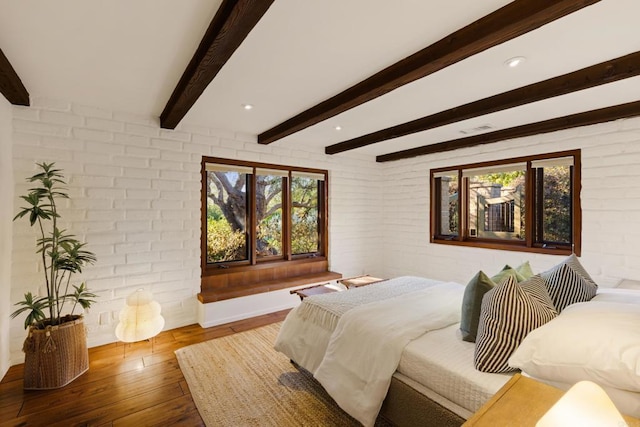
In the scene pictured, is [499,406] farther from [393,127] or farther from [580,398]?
[393,127]

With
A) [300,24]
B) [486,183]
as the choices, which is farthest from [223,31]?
[486,183]

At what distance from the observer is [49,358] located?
84.0 inches

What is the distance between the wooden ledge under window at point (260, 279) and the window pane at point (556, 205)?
2.58 metres

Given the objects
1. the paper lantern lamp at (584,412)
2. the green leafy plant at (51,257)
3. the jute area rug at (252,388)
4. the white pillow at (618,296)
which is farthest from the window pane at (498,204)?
the green leafy plant at (51,257)

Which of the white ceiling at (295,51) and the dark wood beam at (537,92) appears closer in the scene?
the white ceiling at (295,51)

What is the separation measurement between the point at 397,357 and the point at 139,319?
237 cm

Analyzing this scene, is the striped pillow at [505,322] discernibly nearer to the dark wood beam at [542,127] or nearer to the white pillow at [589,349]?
the white pillow at [589,349]

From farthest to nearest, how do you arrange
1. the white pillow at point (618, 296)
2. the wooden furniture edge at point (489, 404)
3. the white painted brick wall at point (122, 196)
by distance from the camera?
the white painted brick wall at point (122, 196), the white pillow at point (618, 296), the wooden furniture edge at point (489, 404)

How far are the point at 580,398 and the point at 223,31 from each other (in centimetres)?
183

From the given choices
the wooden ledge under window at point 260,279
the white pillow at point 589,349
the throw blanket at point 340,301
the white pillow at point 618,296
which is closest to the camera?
the white pillow at point 589,349

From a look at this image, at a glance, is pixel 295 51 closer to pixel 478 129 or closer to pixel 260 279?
pixel 478 129

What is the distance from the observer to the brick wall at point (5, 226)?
7.28 ft

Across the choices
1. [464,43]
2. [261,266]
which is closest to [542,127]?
[464,43]

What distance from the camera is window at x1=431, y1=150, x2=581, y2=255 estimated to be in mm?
3191
